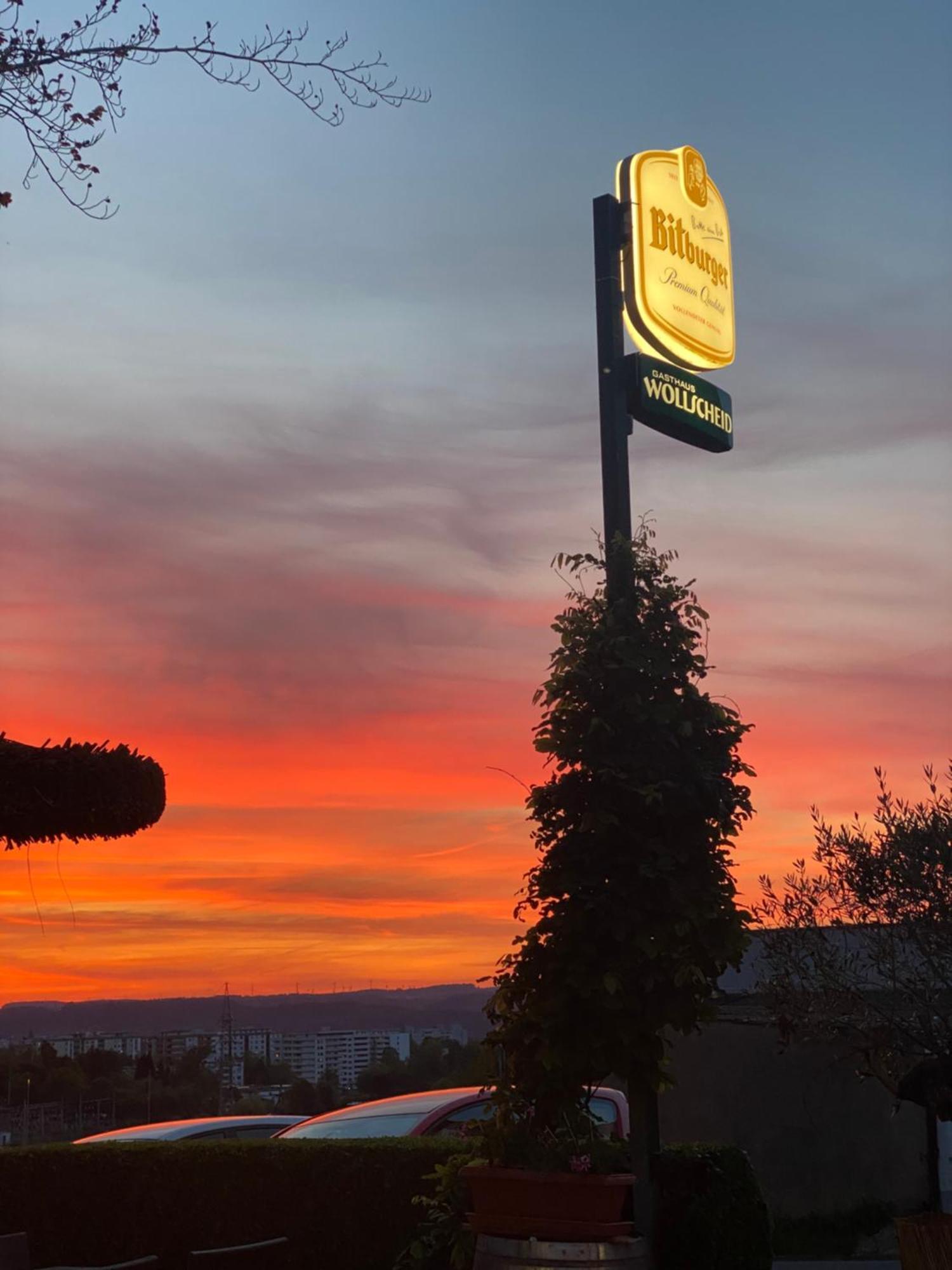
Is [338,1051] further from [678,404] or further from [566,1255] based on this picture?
[566,1255]

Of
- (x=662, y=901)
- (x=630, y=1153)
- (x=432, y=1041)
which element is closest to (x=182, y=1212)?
(x=630, y=1153)

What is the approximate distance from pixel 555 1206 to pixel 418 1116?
458 centimetres

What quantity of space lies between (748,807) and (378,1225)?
15.2 feet

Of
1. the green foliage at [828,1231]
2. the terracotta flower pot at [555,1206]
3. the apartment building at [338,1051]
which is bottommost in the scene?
the green foliage at [828,1231]

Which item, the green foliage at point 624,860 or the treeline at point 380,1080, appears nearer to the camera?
the green foliage at point 624,860

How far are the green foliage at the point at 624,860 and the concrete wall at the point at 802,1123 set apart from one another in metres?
8.76

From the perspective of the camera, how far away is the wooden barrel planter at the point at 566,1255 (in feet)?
19.9

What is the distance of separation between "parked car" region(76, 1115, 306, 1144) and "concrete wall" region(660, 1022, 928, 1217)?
209 inches

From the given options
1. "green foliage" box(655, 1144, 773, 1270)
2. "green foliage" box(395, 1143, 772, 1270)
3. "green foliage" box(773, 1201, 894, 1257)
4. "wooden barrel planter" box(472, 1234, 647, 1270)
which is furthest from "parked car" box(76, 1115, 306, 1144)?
"green foliage" box(773, 1201, 894, 1257)

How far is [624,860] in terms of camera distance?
7.29 m

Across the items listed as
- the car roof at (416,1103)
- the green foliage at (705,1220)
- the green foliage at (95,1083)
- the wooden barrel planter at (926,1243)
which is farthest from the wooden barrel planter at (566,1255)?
the green foliage at (95,1083)

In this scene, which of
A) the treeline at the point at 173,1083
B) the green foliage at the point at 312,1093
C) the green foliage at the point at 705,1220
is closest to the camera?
the green foliage at the point at 705,1220

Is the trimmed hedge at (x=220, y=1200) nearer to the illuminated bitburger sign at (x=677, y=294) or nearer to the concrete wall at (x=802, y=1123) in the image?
the illuminated bitburger sign at (x=677, y=294)

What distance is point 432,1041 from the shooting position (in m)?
16.6
